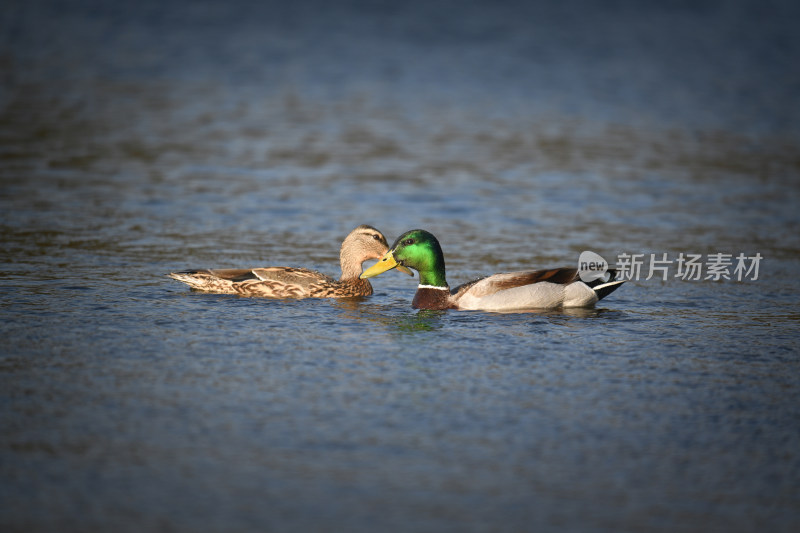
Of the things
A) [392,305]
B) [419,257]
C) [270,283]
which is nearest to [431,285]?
[419,257]

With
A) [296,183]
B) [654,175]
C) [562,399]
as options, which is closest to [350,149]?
[296,183]

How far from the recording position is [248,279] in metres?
9.77

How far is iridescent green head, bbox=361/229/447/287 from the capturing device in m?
9.77

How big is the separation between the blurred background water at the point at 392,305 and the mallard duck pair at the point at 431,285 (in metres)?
0.20

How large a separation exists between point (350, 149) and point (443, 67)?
31.1 feet

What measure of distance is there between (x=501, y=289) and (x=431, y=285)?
2.33ft

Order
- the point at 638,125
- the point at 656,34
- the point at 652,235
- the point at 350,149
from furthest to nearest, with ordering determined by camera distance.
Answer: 1. the point at 656,34
2. the point at 638,125
3. the point at 350,149
4. the point at 652,235

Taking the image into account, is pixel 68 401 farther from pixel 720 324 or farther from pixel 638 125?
pixel 638 125

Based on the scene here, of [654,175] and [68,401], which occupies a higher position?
[654,175]

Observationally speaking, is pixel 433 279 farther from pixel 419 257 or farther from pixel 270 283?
pixel 270 283

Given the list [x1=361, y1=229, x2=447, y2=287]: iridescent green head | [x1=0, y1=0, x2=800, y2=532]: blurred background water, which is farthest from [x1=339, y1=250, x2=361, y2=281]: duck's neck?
[x1=0, y1=0, x2=800, y2=532]: blurred background water

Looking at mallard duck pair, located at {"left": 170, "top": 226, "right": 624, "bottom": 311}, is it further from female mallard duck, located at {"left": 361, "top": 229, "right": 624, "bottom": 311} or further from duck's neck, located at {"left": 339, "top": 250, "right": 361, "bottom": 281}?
duck's neck, located at {"left": 339, "top": 250, "right": 361, "bottom": 281}

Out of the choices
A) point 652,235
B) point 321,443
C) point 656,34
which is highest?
point 656,34

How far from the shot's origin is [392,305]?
32.6 feet
